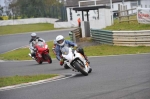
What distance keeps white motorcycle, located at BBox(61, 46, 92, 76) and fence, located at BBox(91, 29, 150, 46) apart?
10.6 meters

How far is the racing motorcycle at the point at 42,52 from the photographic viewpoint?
21266 mm

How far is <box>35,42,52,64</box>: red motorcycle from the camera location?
2127 centimetres

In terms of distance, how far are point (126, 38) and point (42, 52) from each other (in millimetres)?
6433

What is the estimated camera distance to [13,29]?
6184 centimetres

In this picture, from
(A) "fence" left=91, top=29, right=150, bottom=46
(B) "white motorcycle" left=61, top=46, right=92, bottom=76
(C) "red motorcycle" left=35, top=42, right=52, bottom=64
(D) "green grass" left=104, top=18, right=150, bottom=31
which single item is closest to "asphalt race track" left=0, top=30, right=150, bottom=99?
(B) "white motorcycle" left=61, top=46, right=92, bottom=76

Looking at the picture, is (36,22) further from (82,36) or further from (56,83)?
(56,83)

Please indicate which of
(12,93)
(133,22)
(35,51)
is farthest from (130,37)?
(12,93)

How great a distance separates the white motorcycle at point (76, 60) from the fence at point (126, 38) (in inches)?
418

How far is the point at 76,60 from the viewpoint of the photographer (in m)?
14.4

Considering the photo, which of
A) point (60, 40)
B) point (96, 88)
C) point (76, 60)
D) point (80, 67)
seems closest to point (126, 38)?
point (60, 40)

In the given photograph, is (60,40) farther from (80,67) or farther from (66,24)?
(66,24)

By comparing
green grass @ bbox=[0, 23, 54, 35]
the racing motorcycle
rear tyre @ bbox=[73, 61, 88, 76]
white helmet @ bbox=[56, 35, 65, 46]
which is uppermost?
white helmet @ bbox=[56, 35, 65, 46]

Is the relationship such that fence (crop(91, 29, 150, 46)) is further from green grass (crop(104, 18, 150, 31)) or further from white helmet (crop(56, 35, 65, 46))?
white helmet (crop(56, 35, 65, 46))

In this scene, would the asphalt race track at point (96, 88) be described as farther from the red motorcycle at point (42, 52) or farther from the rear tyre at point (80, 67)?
the red motorcycle at point (42, 52)
